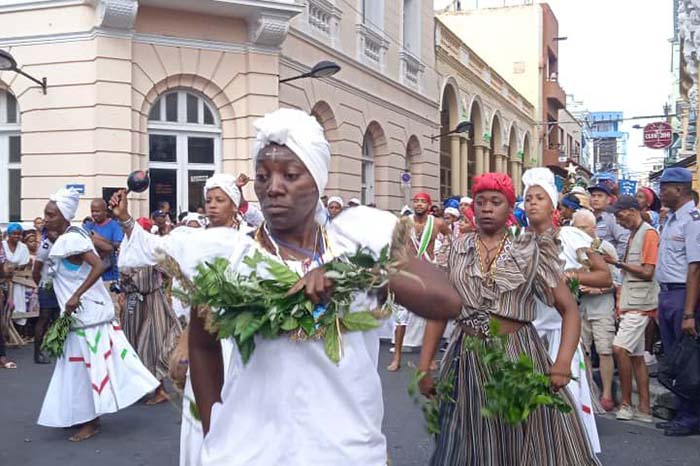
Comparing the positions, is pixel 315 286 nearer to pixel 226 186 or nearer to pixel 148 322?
pixel 226 186

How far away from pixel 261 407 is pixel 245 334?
0.77 ft

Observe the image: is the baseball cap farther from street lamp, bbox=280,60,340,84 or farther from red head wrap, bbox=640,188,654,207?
street lamp, bbox=280,60,340,84

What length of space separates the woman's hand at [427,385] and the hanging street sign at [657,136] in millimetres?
20918

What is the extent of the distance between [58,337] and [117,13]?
806 centimetres

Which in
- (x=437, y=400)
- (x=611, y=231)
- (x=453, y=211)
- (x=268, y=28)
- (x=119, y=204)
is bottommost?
(x=437, y=400)

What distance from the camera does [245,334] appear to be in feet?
6.84

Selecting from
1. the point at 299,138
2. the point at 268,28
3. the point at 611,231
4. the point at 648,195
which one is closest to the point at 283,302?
the point at 299,138

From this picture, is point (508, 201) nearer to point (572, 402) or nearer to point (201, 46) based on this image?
point (572, 402)

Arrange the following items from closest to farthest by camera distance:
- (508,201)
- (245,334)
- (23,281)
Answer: (245,334), (508,201), (23,281)

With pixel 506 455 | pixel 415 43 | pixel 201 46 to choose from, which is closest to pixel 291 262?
pixel 506 455

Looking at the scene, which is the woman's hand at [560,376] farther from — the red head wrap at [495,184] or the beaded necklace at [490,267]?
the red head wrap at [495,184]

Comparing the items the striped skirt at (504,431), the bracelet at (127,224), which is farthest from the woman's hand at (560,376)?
the bracelet at (127,224)

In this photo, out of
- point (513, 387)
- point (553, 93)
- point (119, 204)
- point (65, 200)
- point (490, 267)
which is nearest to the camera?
point (513, 387)

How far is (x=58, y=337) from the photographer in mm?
6148
